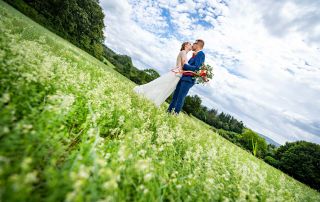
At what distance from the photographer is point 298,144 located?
4606 centimetres

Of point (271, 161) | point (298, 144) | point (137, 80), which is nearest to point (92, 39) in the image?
point (137, 80)

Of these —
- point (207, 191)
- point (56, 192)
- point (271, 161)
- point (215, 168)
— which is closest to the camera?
point (56, 192)

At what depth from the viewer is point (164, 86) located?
1244 cm

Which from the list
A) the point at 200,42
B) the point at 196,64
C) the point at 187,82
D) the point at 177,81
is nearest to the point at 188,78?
the point at 187,82

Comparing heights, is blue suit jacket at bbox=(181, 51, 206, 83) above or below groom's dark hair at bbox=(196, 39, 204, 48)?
below

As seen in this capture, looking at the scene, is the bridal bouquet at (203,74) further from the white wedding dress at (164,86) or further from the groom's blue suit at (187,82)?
the white wedding dress at (164,86)

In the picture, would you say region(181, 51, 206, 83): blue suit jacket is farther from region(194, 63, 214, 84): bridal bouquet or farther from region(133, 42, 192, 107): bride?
region(133, 42, 192, 107): bride

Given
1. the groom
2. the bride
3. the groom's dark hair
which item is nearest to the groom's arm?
the groom

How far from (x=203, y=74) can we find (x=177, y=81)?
6.82 feet

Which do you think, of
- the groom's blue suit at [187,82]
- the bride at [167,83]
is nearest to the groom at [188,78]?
the groom's blue suit at [187,82]

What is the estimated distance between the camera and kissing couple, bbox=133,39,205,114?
1089cm

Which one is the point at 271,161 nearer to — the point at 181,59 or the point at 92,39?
the point at 181,59

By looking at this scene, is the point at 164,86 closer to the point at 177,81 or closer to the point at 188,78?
the point at 177,81

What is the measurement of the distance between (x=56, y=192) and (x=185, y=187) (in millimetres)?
1808
